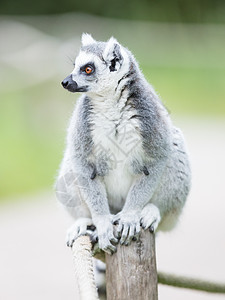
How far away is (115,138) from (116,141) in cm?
2

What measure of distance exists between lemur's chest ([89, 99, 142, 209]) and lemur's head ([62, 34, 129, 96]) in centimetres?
15

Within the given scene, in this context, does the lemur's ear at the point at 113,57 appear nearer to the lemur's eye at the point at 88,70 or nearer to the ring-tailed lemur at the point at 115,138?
the ring-tailed lemur at the point at 115,138

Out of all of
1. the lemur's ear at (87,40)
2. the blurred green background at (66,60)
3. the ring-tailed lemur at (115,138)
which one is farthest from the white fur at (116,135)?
the blurred green background at (66,60)

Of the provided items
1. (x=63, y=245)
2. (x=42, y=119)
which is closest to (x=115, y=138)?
(x=63, y=245)

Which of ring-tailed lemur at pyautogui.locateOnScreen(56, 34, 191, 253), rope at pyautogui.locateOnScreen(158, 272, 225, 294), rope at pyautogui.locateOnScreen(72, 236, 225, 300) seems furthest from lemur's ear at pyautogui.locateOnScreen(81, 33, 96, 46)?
rope at pyautogui.locateOnScreen(158, 272, 225, 294)

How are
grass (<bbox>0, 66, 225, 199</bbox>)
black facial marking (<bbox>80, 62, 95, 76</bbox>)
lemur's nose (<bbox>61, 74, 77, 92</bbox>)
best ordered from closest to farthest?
lemur's nose (<bbox>61, 74, 77, 92</bbox>)
black facial marking (<bbox>80, 62, 95, 76</bbox>)
grass (<bbox>0, 66, 225, 199</bbox>)

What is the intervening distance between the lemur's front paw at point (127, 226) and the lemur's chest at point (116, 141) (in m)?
0.25

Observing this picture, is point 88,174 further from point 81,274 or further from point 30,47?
→ point 30,47

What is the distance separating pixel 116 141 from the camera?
3.25m

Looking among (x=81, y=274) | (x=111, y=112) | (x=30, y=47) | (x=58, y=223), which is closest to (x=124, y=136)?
(x=111, y=112)

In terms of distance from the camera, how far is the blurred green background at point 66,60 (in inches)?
368

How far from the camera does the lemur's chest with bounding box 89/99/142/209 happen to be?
324 centimetres

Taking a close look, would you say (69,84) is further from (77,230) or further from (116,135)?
(77,230)

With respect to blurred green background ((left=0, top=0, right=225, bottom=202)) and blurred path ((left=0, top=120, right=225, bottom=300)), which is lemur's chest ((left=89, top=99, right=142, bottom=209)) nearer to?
blurred path ((left=0, top=120, right=225, bottom=300))
